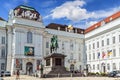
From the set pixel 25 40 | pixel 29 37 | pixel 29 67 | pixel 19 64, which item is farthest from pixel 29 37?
pixel 19 64

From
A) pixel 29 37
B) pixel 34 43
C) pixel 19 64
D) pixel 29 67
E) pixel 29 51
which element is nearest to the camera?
pixel 19 64

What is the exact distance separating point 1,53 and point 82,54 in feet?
79.0

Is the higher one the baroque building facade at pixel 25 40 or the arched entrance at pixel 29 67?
the baroque building facade at pixel 25 40

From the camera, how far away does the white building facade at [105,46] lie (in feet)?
171

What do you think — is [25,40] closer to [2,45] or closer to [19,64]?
[2,45]

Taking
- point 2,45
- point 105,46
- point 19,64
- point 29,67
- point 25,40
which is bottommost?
point 29,67

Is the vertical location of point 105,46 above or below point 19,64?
above

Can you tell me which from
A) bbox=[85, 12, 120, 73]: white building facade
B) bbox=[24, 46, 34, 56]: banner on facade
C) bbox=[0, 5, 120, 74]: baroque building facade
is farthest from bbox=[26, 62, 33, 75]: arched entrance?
bbox=[85, 12, 120, 73]: white building facade

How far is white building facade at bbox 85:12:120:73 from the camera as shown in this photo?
52125 mm

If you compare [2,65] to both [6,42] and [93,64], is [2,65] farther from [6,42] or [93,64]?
[93,64]

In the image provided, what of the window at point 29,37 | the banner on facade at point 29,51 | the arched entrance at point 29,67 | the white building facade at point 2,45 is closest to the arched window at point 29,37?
the window at point 29,37

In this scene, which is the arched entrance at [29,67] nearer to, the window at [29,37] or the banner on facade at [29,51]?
the banner on facade at [29,51]

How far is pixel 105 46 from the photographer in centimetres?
5638

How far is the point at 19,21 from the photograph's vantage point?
53.8m
